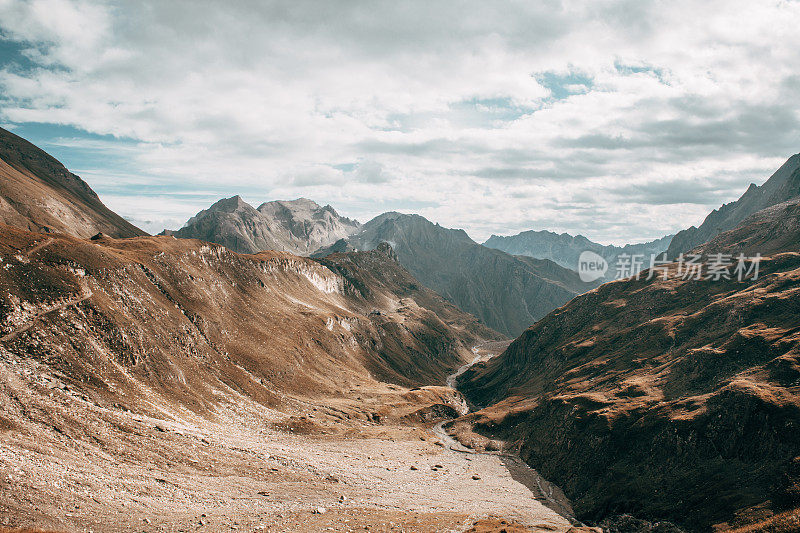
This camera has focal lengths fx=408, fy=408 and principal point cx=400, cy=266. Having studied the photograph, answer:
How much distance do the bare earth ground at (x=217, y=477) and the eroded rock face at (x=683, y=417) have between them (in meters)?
22.9

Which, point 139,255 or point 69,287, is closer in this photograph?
point 69,287

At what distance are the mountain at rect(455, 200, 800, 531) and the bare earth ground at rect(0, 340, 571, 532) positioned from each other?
21743 millimetres

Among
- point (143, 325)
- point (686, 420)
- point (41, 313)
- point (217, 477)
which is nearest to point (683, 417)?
point (686, 420)

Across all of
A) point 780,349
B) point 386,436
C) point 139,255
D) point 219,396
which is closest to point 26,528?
point 219,396

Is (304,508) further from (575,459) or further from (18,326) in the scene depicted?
(575,459)

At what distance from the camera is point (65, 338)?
9306 centimetres

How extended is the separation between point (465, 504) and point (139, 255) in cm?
14217

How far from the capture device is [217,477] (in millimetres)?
79000

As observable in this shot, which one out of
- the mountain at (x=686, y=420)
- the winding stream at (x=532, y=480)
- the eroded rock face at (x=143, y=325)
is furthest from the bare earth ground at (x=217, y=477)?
the mountain at (x=686, y=420)

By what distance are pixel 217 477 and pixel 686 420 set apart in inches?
4624

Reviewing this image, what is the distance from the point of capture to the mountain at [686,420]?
90.1m

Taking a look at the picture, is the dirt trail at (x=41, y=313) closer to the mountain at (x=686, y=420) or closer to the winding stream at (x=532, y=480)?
the winding stream at (x=532, y=480)

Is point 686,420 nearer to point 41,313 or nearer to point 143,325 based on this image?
point 143,325

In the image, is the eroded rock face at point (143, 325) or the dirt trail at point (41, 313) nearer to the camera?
the dirt trail at point (41, 313)
